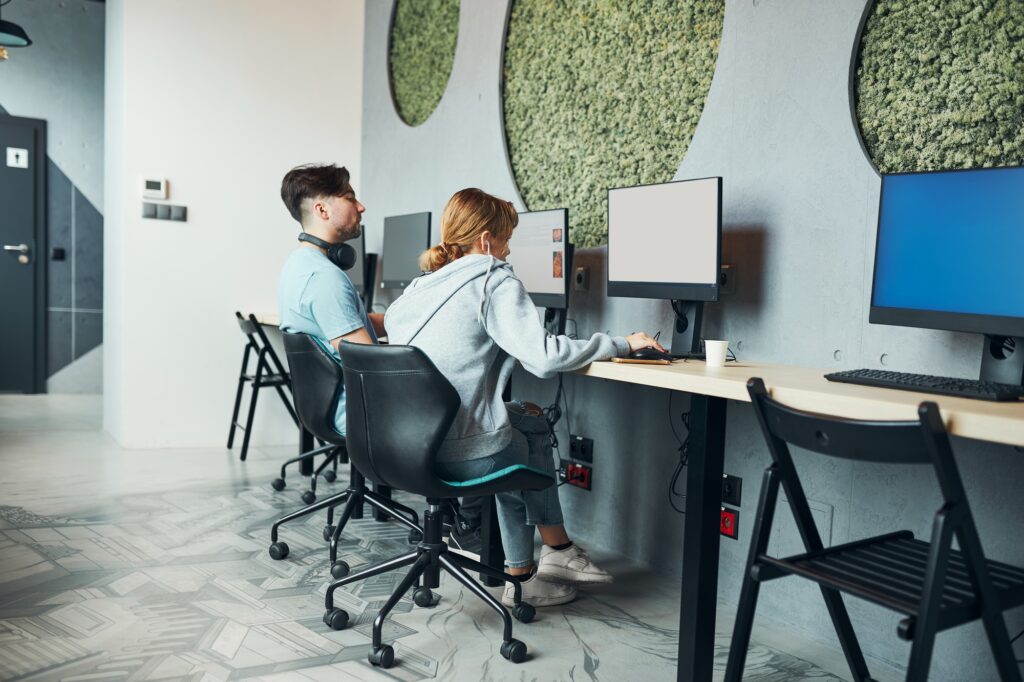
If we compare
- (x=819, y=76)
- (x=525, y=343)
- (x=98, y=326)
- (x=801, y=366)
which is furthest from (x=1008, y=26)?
(x=98, y=326)

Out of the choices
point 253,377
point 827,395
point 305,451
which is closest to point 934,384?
point 827,395

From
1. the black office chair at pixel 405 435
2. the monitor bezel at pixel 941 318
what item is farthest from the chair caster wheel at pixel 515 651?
the monitor bezel at pixel 941 318

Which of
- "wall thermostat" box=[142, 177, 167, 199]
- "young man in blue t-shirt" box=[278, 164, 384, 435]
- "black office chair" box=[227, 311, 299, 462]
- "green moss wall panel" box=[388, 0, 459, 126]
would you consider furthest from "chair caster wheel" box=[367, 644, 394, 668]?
"wall thermostat" box=[142, 177, 167, 199]

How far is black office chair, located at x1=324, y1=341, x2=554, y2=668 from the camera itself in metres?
2.02

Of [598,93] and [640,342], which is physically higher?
[598,93]

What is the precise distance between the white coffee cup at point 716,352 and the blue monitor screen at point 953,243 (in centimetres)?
Result: 36

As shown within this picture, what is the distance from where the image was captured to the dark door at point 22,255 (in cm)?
656

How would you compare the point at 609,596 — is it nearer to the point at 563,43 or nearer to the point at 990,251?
the point at 990,251

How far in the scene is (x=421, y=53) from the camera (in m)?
4.57

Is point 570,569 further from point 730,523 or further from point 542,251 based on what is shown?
point 542,251

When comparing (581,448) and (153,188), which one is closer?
(581,448)

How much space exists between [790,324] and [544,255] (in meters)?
1.01

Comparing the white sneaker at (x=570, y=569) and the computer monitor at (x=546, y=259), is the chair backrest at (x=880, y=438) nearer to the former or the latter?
the white sneaker at (x=570, y=569)

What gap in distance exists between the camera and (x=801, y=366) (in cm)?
237
